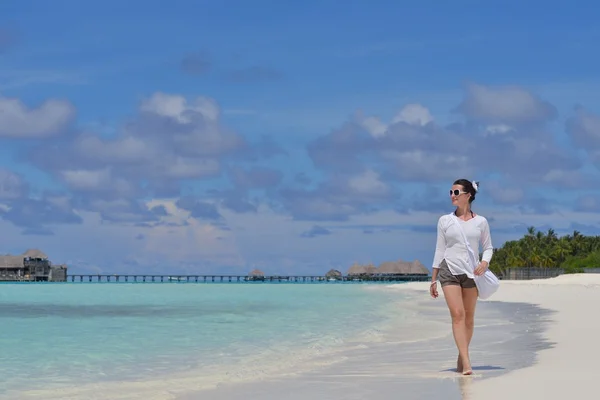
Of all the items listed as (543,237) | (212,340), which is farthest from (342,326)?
(543,237)

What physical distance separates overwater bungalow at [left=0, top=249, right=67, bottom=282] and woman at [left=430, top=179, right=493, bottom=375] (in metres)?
186

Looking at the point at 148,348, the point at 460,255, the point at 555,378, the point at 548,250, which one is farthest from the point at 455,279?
the point at 548,250

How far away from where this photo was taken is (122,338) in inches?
882

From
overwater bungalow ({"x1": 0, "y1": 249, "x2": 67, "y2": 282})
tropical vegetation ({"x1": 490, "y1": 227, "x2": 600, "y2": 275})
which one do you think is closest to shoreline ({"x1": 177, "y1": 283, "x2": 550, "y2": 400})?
tropical vegetation ({"x1": 490, "y1": 227, "x2": 600, "y2": 275})

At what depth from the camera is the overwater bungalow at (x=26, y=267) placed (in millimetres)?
186250

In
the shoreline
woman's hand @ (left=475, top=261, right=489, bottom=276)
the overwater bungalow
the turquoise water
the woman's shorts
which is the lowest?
the turquoise water

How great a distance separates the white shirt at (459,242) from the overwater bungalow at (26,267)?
186181 millimetres

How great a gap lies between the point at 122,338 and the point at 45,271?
17700 centimetres

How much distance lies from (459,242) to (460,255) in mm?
147

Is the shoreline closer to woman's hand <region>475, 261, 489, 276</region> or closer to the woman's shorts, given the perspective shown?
the woman's shorts

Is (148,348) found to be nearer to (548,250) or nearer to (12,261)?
(548,250)

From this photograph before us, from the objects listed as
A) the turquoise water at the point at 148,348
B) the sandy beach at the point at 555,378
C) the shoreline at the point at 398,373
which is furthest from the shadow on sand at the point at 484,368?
the turquoise water at the point at 148,348

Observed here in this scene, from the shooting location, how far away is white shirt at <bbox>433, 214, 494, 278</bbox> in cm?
977

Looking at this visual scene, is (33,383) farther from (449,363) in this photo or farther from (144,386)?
(449,363)
